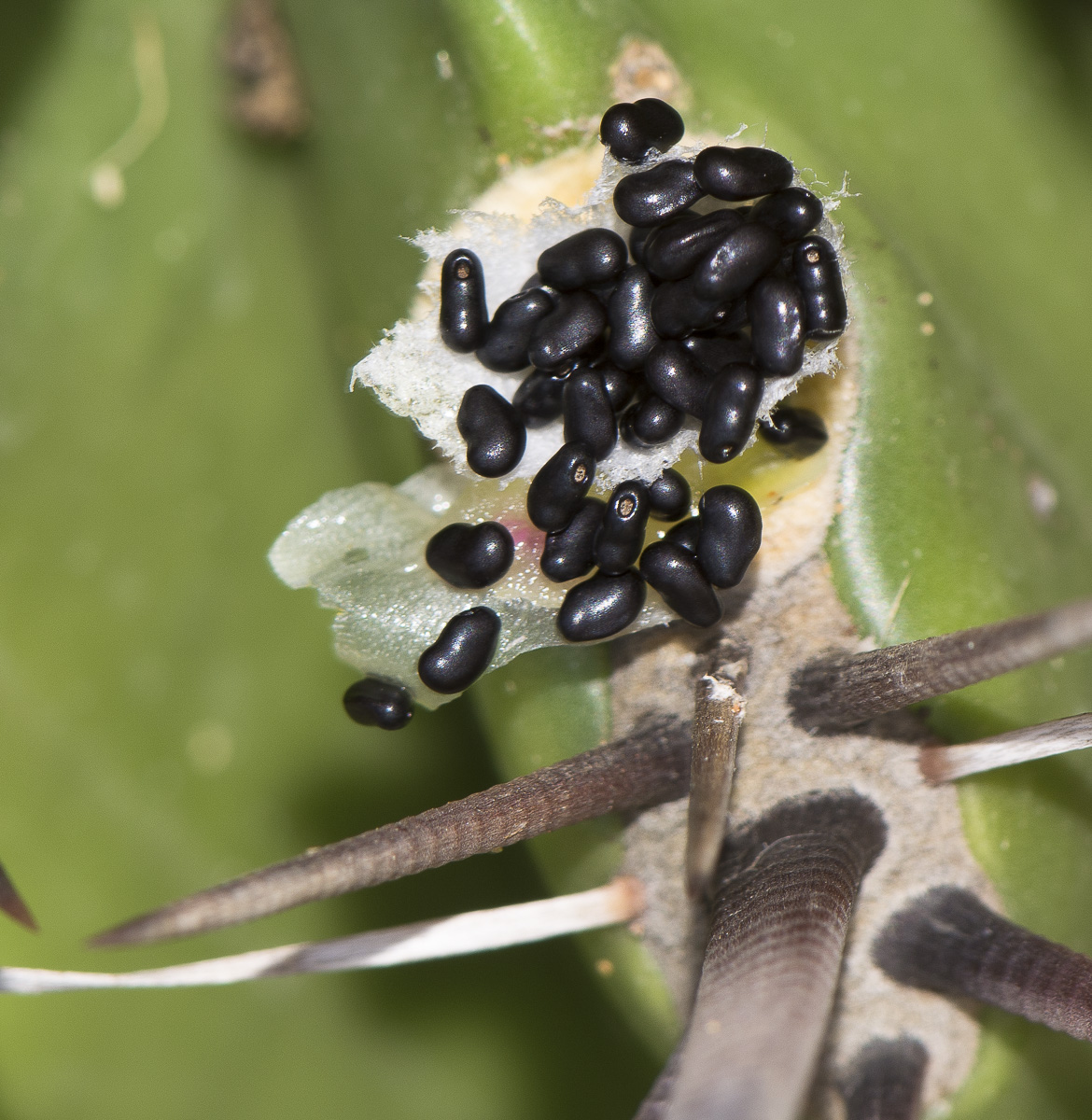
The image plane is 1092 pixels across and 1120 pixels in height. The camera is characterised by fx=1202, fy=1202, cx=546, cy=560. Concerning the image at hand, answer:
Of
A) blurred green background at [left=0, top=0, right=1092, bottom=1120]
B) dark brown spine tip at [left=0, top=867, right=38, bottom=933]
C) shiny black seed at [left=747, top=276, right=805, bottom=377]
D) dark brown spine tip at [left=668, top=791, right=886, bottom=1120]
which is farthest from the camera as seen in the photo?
blurred green background at [left=0, top=0, right=1092, bottom=1120]

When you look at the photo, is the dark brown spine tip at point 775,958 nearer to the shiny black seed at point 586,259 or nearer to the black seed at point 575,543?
the black seed at point 575,543

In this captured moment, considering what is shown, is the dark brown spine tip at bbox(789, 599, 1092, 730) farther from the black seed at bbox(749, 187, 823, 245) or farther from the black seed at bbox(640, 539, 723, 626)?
the black seed at bbox(749, 187, 823, 245)

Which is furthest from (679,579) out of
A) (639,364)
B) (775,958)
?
(775,958)

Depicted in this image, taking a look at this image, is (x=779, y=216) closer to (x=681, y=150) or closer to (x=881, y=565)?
(x=681, y=150)

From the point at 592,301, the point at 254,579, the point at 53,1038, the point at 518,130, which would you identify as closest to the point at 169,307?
the point at 254,579

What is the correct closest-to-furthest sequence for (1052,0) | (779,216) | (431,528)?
1. (779,216)
2. (431,528)
3. (1052,0)

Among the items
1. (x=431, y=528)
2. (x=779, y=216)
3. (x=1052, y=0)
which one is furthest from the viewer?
(x=1052, y=0)

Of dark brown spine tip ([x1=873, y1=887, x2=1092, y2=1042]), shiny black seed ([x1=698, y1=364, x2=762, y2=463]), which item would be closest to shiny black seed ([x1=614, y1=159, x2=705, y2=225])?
shiny black seed ([x1=698, y1=364, x2=762, y2=463])
